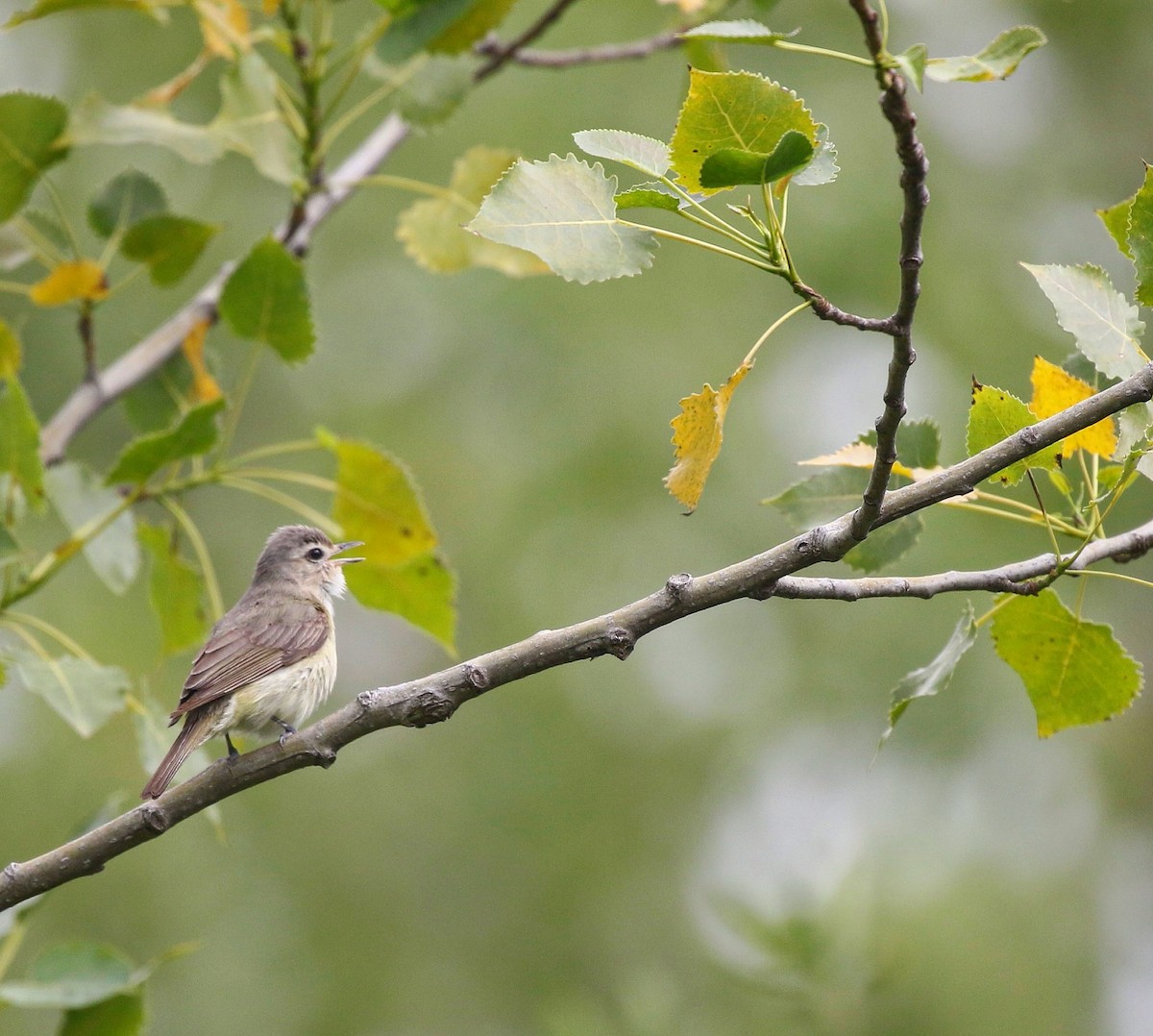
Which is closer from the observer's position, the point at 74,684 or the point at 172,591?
the point at 74,684

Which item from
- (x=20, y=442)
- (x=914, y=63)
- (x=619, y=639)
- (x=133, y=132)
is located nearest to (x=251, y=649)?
(x=20, y=442)

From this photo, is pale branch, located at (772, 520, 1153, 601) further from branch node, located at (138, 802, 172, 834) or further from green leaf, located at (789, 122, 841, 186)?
branch node, located at (138, 802, 172, 834)

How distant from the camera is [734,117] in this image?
211cm

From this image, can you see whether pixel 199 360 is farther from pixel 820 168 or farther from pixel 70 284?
pixel 820 168

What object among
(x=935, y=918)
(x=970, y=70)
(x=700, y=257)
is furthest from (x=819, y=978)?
(x=700, y=257)

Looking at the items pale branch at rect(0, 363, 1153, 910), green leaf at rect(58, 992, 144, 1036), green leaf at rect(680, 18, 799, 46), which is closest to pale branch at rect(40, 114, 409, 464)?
green leaf at rect(58, 992, 144, 1036)

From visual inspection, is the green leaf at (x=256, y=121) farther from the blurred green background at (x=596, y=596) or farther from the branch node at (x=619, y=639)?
the blurred green background at (x=596, y=596)

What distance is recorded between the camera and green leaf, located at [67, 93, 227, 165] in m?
3.75

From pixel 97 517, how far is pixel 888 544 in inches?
89.7

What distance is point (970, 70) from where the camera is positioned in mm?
2088

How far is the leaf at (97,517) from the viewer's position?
3.64 m

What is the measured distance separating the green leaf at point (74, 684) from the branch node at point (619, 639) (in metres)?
1.61

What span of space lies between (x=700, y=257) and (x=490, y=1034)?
7.15 metres

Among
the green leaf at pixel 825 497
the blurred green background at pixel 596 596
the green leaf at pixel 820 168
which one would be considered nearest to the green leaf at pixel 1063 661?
the green leaf at pixel 825 497
